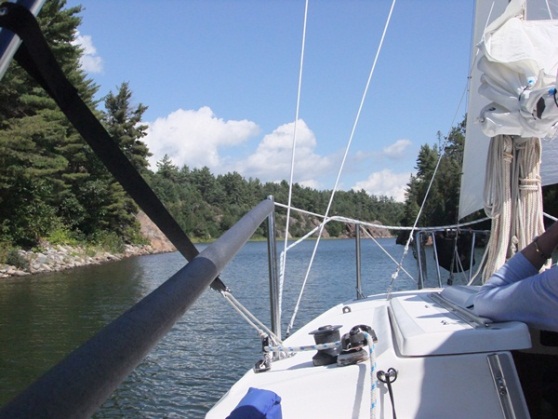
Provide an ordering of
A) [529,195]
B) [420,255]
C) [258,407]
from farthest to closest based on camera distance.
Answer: [420,255], [529,195], [258,407]

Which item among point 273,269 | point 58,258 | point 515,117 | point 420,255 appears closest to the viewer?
point 273,269

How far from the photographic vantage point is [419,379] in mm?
1784

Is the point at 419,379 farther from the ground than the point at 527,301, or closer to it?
closer to it

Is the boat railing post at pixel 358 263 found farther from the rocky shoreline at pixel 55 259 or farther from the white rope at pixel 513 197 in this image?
the rocky shoreline at pixel 55 259

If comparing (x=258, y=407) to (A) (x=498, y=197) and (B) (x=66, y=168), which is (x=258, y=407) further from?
(B) (x=66, y=168)

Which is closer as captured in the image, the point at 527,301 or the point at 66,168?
the point at 527,301

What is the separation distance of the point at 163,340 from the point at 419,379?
307 inches

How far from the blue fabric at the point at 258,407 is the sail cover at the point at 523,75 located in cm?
220

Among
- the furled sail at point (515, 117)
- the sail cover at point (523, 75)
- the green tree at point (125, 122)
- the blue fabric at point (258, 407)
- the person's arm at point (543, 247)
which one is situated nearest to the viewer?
the blue fabric at point (258, 407)

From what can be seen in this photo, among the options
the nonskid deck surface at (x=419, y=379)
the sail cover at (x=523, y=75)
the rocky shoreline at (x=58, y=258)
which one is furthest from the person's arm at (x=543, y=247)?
the rocky shoreline at (x=58, y=258)

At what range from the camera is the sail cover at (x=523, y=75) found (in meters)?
3.15

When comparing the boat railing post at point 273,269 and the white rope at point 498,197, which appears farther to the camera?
the white rope at point 498,197

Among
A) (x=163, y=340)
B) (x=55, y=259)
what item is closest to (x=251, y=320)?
(x=163, y=340)

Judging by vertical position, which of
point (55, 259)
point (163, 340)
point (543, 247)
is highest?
point (543, 247)
